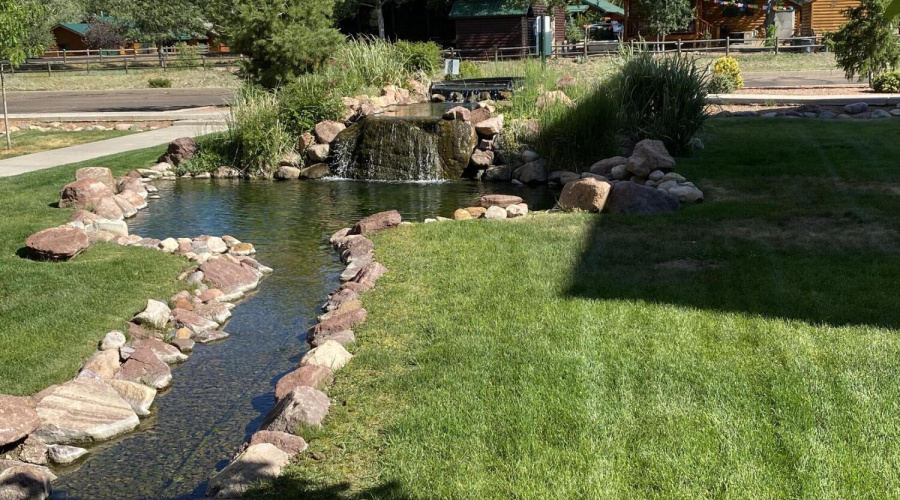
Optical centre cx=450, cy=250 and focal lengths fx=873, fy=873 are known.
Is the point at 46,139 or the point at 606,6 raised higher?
the point at 606,6

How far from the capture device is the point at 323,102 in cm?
1830

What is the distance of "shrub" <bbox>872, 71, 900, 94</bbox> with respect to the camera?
23875 millimetres

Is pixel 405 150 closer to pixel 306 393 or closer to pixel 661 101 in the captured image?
pixel 661 101

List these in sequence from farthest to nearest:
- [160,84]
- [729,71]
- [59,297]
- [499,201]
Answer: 1. [160,84]
2. [729,71]
3. [499,201]
4. [59,297]

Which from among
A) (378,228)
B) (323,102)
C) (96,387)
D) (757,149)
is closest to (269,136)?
(323,102)

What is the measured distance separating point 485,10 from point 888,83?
84.8ft

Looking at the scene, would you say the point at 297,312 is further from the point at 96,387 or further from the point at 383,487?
the point at 383,487

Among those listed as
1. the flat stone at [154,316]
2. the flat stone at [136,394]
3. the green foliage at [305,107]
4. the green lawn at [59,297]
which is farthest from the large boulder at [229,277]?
the green foliage at [305,107]

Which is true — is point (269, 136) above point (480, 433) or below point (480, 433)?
above

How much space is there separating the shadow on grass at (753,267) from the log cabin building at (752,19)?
42.3 m

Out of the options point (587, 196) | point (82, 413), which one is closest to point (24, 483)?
point (82, 413)

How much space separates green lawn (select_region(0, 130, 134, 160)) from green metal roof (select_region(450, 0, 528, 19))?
26982 millimetres

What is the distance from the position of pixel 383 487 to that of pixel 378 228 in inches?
262

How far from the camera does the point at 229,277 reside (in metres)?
9.19
